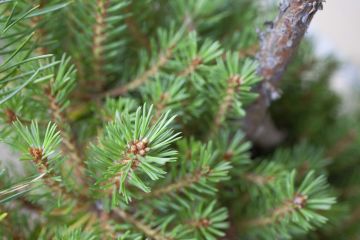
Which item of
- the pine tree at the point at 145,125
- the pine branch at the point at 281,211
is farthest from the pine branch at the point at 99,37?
the pine branch at the point at 281,211

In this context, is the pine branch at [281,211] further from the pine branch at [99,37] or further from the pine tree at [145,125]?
the pine branch at [99,37]

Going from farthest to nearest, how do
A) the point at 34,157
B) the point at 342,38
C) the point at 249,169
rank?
the point at 342,38, the point at 249,169, the point at 34,157

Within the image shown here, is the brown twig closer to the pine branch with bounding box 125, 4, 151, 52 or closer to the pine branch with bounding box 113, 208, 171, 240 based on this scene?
the pine branch with bounding box 113, 208, 171, 240

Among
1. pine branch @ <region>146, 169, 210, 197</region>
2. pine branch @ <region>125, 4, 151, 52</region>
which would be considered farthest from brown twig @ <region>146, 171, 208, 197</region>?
pine branch @ <region>125, 4, 151, 52</region>

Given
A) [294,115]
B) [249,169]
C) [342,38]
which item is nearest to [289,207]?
[249,169]

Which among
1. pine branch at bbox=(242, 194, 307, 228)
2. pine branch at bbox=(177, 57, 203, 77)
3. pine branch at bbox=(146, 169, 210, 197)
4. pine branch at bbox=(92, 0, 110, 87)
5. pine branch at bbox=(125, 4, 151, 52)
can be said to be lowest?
pine branch at bbox=(242, 194, 307, 228)

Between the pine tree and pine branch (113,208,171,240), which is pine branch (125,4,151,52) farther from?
pine branch (113,208,171,240)

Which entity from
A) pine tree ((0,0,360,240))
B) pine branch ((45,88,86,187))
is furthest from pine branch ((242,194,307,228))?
pine branch ((45,88,86,187))

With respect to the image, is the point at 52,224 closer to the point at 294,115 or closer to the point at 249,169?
the point at 249,169

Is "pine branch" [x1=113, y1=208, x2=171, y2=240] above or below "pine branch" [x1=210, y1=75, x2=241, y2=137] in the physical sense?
below
